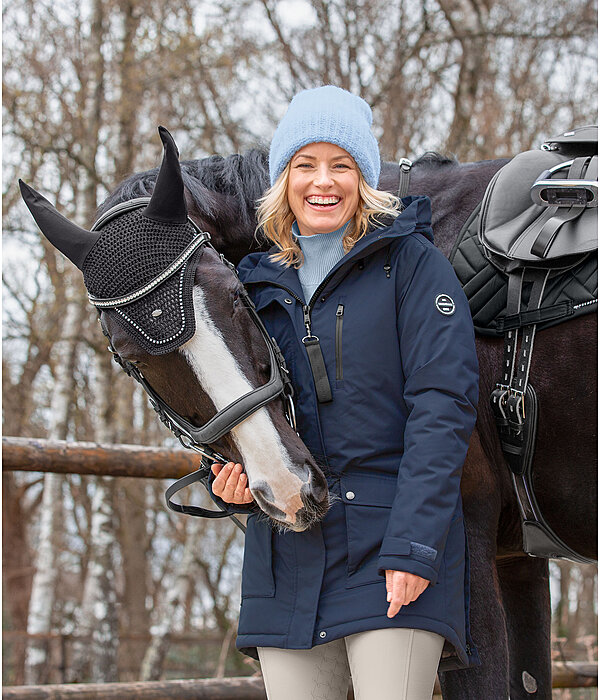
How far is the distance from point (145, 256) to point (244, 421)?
0.44m

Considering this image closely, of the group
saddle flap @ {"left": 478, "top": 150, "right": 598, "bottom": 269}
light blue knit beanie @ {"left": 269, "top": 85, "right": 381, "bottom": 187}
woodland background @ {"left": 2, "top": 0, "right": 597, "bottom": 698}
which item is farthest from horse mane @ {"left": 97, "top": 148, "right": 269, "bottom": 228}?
woodland background @ {"left": 2, "top": 0, "right": 597, "bottom": 698}

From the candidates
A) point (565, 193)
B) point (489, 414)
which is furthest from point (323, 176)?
point (489, 414)

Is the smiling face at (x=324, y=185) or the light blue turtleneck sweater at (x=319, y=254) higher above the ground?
the smiling face at (x=324, y=185)

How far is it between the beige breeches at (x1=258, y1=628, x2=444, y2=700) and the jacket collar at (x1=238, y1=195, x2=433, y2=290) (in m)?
0.78

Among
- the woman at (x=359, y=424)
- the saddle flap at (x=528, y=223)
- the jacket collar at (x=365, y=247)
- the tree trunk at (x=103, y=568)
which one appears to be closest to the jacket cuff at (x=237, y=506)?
the woman at (x=359, y=424)

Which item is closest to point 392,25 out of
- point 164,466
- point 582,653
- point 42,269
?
point 42,269

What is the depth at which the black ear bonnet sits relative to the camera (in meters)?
1.64

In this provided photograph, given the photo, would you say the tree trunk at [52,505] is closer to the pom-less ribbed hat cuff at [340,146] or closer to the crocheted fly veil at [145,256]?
the crocheted fly veil at [145,256]

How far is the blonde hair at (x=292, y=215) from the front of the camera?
1.77 m

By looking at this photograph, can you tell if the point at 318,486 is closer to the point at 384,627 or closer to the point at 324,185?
the point at 384,627

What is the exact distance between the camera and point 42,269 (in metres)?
8.98

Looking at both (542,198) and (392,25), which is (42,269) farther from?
(542,198)

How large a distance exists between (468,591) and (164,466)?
182cm

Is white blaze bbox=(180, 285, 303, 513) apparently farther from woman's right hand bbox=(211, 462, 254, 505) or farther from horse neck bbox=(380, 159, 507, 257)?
horse neck bbox=(380, 159, 507, 257)
